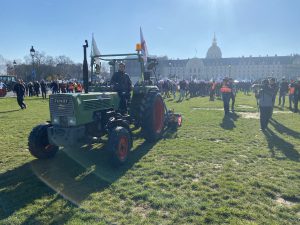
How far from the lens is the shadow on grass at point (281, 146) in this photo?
700 cm

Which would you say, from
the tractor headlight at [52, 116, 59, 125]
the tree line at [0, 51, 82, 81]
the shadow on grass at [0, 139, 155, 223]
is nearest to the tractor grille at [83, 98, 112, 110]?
the tractor headlight at [52, 116, 59, 125]

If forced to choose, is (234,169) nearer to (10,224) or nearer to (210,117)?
(10,224)

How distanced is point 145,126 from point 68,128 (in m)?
2.53

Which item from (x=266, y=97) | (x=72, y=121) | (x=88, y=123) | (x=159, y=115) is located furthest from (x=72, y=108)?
(x=266, y=97)

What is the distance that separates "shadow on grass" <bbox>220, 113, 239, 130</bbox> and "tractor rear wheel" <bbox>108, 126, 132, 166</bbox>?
5254mm

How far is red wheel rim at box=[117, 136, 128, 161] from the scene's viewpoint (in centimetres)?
597

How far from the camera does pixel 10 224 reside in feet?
12.8

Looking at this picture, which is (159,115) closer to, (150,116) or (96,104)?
(150,116)

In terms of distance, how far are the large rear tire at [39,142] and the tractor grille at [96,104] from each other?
1.01 m

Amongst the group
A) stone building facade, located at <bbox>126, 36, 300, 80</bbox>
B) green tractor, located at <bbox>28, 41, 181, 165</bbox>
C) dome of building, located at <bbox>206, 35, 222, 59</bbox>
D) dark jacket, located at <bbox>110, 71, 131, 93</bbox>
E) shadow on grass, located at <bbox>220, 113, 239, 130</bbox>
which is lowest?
Answer: shadow on grass, located at <bbox>220, 113, 239, 130</bbox>

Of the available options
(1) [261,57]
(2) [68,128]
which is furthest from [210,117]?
(1) [261,57]

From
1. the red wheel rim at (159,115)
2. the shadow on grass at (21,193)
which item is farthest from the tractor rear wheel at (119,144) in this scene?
the red wheel rim at (159,115)

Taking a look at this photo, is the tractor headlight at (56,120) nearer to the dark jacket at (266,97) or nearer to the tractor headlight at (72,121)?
the tractor headlight at (72,121)

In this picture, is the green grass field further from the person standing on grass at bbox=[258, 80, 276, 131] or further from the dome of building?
the dome of building
